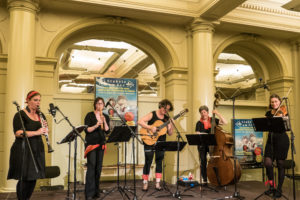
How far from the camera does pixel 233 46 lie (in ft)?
27.1

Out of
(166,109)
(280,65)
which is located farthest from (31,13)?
(280,65)

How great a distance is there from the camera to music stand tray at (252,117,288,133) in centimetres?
386

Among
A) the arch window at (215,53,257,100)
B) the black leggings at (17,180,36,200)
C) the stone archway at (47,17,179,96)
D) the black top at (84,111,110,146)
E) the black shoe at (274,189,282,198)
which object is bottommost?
the black shoe at (274,189,282,198)

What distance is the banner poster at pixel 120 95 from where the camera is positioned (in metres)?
6.40

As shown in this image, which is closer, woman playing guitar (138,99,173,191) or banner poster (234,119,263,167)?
woman playing guitar (138,99,173,191)

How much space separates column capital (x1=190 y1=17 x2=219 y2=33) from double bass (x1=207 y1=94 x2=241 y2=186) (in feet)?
7.80

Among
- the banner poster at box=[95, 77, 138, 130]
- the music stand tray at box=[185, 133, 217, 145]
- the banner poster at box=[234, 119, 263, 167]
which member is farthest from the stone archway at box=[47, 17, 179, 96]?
the music stand tray at box=[185, 133, 217, 145]

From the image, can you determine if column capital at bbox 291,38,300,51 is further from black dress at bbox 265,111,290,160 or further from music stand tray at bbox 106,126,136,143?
music stand tray at bbox 106,126,136,143

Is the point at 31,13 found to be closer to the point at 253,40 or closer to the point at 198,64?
the point at 198,64

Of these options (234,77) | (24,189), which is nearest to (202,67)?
(234,77)

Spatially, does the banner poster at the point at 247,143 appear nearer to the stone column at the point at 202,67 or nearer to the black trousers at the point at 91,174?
the stone column at the point at 202,67

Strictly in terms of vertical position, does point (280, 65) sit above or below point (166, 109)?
above

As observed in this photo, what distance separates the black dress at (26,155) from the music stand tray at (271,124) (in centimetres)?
284

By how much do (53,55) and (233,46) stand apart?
4.82 m
